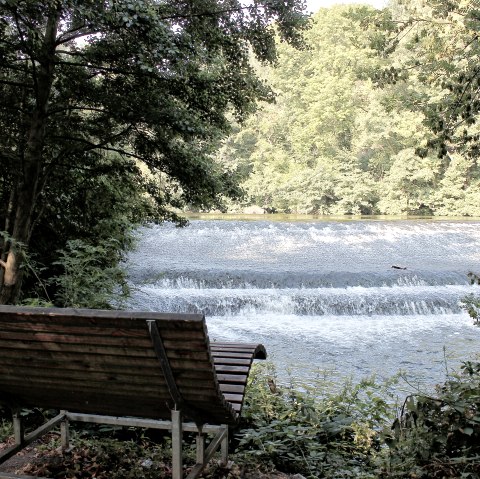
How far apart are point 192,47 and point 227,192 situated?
6.09 ft

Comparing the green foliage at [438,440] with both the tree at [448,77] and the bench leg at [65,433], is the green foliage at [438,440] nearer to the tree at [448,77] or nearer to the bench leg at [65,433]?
the bench leg at [65,433]

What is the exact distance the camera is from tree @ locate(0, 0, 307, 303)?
3.92 meters

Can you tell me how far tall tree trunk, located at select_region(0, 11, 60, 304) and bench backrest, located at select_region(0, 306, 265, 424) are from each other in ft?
7.52

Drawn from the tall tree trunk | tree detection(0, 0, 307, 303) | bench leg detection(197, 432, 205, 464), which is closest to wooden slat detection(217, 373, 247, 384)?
bench leg detection(197, 432, 205, 464)

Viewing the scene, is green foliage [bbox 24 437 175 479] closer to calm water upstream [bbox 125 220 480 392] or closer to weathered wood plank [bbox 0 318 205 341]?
weathered wood plank [bbox 0 318 205 341]

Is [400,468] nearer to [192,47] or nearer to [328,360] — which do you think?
[192,47]

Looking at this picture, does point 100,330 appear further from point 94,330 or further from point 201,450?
point 201,450

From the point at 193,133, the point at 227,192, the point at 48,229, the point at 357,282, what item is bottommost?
the point at 357,282

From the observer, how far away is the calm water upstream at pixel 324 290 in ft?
23.4

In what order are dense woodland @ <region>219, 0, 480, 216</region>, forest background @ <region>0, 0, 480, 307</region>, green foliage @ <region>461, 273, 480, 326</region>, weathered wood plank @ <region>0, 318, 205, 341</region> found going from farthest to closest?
1. dense woodland @ <region>219, 0, 480, 216</region>
2. forest background @ <region>0, 0, 480, 307</region>
3. green foliage @ <region>461, 273, 480, 326</region>
4. weathered wood plank @ <region>0, 318, 205, 341</region>

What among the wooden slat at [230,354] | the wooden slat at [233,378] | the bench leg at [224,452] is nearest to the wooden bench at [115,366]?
the wooden slat at [233,378]

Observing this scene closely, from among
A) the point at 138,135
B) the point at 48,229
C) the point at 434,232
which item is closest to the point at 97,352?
the point at 138,135

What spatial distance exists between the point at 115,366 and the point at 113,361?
4cm

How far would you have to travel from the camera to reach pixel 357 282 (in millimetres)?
10734
